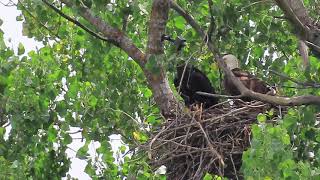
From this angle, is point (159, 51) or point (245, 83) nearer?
point (159, 51)

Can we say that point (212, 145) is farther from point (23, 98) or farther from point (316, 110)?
point (23, 98)

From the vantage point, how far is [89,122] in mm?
9242

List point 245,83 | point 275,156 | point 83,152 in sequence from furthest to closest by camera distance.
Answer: point 83,152 → point 245,83 → point 275,156

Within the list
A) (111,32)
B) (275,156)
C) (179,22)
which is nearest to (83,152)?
(111,32)

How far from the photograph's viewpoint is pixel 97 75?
982 cm

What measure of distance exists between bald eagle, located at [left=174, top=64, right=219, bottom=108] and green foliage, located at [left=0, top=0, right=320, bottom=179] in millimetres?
254

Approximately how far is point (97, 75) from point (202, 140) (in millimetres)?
2715

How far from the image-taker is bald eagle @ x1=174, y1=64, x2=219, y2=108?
8477 millimetres

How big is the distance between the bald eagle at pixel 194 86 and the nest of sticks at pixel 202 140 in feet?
3.10

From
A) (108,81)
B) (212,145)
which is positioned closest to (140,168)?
(212,145)

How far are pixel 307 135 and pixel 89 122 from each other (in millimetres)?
3646

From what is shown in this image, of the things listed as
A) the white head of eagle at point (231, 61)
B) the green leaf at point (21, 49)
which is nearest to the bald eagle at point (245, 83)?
the white head of eagle at point (231, 61)

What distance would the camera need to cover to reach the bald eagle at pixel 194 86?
27.8 feet

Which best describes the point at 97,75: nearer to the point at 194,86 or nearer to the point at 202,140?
the point at 194,86
